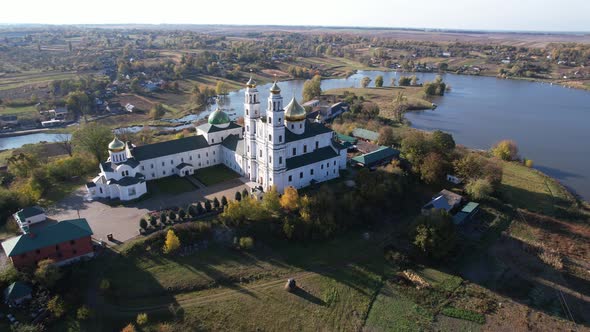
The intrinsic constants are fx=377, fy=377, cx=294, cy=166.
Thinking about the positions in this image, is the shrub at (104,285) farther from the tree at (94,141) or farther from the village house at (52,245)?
the tree at (94,141)

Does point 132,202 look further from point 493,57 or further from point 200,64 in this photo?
point 493,57

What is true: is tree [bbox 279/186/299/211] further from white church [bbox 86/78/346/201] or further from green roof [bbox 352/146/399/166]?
green roof [bbox 352/146/399/166]

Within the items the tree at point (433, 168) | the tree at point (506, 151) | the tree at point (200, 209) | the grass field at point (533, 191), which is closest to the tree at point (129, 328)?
the tree at point (200, 209)

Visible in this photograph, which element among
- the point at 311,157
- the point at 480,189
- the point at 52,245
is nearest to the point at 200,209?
the point at 52,245

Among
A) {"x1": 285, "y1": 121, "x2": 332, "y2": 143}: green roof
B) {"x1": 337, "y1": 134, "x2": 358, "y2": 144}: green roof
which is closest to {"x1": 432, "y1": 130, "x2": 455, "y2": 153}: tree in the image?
{"x1": 337, "y1": 134, "x2": 358, "y2": 144}: green roof

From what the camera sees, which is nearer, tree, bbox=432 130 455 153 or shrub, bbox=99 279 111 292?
shrub, bbox=99 279 111 292

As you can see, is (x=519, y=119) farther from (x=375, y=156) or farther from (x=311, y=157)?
(x=311, y=157)

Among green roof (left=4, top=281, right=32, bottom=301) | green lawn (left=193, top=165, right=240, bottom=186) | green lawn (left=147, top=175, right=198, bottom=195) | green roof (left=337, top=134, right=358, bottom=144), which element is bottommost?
green roof (left=4, top=281, right=32, bottom=301)

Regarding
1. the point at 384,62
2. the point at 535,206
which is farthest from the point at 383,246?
the point at 384,62
